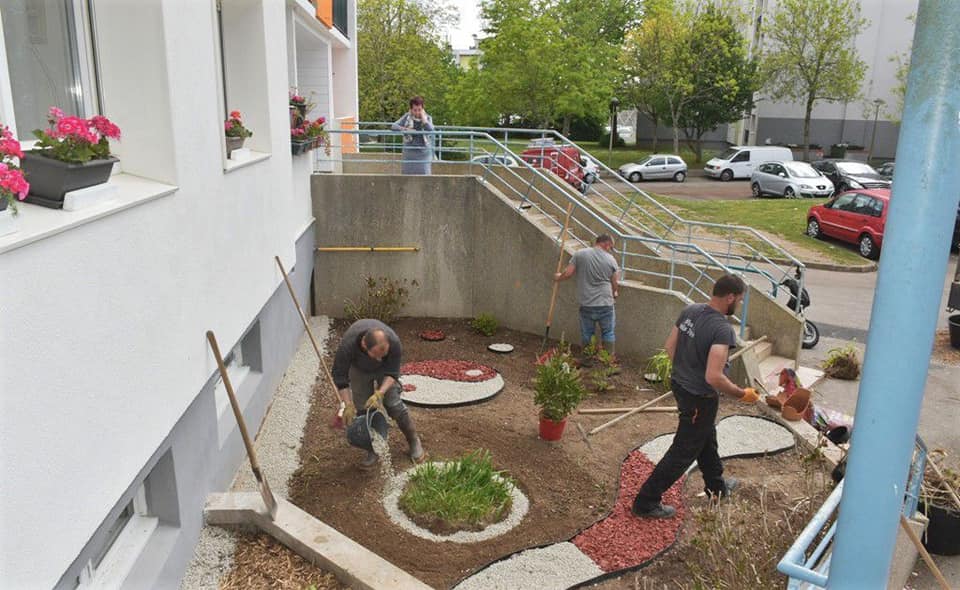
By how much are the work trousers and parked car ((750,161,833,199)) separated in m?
24.3

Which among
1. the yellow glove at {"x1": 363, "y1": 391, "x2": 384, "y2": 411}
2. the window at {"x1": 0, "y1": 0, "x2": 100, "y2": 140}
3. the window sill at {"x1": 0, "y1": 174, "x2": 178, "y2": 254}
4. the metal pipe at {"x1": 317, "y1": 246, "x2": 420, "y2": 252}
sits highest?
the window at {"x1": 0, "y1": 0, "x2": 100, "y2": 140}

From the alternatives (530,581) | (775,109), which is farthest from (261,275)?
(775,109)

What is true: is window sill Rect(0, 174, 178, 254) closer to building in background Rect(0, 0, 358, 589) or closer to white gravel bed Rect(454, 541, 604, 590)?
building in background Rect(0, 0, 358, 589)

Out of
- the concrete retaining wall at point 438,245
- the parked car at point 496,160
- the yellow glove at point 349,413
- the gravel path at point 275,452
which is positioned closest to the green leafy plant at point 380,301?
the concrete retaining wall at point 438,245

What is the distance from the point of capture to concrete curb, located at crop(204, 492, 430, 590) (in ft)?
15.1

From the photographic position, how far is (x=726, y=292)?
18.3 ft

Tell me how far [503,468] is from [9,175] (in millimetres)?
5003

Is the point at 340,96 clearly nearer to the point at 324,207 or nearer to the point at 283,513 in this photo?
the point at 324,207

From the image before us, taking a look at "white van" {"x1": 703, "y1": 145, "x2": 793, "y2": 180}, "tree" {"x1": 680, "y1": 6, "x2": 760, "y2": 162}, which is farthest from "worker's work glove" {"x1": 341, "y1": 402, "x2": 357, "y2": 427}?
"tree" {"x1": 680, "y1": 6, "x2": 760, "y2": 162}

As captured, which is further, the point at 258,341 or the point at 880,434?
the point at 258,341

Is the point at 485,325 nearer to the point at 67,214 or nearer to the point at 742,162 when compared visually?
the point at 67,214

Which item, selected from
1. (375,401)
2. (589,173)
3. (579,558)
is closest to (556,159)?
(589,173)

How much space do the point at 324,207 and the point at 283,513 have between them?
7093 mm

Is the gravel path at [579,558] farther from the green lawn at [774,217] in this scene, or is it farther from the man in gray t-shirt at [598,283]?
the green lawn at [774,217]
